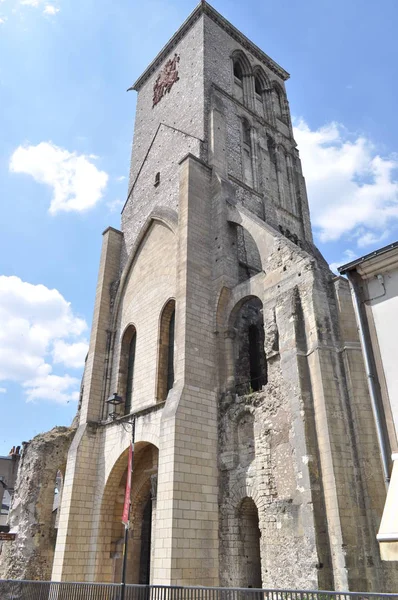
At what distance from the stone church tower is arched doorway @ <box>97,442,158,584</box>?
0.04m

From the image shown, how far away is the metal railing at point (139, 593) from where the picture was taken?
6.28 metres

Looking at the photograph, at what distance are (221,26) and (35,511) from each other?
857 inches

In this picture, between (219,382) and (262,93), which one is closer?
(219,382)

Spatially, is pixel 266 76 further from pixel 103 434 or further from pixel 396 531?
pixel 396 531

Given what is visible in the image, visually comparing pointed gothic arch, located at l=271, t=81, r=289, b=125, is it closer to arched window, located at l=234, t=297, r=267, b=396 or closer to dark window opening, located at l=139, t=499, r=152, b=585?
arched window, located at l=234, t=297, r=267, b=396

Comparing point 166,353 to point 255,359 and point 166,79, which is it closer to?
point 255,359

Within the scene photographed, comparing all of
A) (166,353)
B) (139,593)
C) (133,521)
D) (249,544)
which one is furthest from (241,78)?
(139,593)

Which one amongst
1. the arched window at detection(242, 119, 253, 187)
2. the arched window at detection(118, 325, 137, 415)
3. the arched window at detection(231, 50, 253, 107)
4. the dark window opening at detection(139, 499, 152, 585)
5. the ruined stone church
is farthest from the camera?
the arched window at detection(231, 50, 253, 107)

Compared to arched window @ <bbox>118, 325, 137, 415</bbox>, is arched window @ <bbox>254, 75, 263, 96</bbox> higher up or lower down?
higher up

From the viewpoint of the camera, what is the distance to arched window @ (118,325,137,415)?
50.1ft

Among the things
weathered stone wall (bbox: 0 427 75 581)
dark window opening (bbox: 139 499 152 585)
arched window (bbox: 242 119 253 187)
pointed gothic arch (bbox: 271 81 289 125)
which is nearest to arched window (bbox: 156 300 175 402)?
dark window opening (bbox: 139 499 152 585)

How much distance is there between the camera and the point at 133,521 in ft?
43.6

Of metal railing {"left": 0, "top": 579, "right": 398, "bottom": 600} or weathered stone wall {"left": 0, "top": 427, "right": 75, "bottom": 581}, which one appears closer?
metal railing {"left": 0, "top": 579, "right": 398, "bottom": 600}

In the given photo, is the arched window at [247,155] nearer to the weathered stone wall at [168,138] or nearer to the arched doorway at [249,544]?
the weathered stone wall at [168,138]
